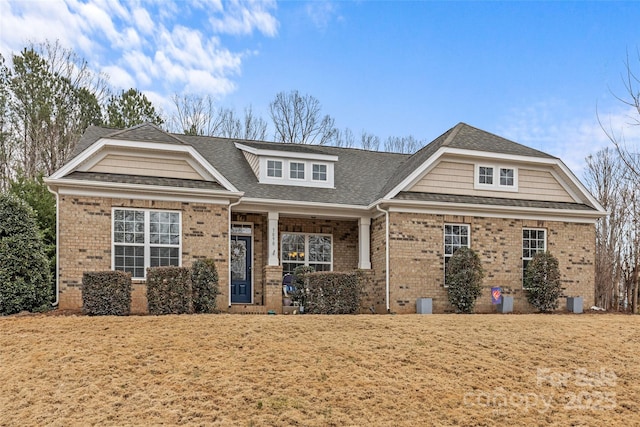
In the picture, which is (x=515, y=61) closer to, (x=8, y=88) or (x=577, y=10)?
(x=577, y=10)

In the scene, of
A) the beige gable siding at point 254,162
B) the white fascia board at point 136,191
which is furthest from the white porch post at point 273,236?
the beige gable siding at point 254,162

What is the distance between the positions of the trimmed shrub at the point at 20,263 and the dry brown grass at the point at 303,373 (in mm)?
984

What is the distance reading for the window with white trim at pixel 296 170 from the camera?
56.7 ft

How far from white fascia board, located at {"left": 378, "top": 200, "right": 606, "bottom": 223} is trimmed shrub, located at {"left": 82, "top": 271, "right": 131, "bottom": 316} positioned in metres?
6.97

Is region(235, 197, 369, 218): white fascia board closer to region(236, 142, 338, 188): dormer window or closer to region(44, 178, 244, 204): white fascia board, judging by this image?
region(44, 178, 244, 204): white fascia board

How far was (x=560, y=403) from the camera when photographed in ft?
25.1

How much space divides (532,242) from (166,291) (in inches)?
406

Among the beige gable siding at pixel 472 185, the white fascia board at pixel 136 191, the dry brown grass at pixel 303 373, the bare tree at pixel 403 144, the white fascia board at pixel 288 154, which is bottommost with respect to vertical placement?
the dry brown grass at pixel 303 373

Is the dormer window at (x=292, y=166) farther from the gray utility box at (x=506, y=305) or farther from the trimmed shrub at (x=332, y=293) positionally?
the gray utility box at (x=506, y=305)

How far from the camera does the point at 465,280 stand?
15.1m

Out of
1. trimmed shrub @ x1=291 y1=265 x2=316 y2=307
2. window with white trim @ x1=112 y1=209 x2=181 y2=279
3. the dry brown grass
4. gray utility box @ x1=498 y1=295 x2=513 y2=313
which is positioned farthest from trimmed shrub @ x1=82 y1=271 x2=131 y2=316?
gray utility box @ x1=498 y1=295 x2=513 y2=313

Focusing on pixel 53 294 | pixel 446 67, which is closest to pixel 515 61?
pixel 446 67

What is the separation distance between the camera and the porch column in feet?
54.2

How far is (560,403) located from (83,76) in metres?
27.7
